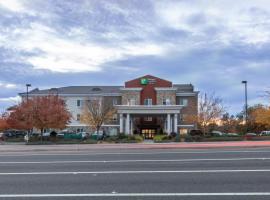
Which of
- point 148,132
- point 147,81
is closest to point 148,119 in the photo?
point 148,132

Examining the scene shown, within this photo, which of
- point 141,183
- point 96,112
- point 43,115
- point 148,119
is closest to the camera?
point 141,183

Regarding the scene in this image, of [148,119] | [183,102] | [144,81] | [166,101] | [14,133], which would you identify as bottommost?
[14,133]

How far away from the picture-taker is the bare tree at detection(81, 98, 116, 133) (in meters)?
69.0

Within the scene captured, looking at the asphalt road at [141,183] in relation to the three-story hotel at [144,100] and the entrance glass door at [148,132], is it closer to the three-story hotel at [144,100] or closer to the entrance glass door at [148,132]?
the three-story hotel at [144,100]

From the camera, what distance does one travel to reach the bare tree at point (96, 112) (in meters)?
69.0

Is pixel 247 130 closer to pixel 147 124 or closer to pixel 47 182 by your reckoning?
pixel 147 124

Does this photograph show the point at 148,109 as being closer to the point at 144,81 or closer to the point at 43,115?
the point at 144,81

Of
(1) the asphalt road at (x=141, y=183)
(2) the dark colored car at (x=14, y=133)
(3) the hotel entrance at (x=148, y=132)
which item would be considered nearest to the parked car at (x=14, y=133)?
(2) the dark colored car at (x=14, y=133)

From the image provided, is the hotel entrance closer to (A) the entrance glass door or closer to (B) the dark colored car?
(A) the entrance glass door

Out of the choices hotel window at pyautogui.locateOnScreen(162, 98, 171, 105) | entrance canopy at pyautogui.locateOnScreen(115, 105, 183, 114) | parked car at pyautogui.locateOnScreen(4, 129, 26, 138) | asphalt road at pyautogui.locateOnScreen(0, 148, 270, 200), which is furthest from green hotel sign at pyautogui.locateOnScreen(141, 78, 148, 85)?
asphalt road at pyautogui.locateOnScreen(0, 148, 270, 200)

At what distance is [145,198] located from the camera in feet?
30.6

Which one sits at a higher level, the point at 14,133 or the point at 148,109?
the point at 148,109

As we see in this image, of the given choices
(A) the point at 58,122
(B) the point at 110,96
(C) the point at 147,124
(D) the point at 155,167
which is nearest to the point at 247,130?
(C) the point at 147,124

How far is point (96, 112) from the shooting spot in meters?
70.6
